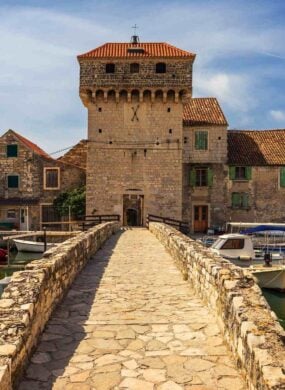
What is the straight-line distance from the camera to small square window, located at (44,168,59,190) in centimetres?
3606

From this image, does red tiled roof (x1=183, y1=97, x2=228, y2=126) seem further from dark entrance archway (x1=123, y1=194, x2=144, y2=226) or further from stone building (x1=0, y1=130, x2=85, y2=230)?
stone building (x1=0, y1=130, x2=85, y2=230)

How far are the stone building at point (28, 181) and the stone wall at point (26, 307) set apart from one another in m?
28.2

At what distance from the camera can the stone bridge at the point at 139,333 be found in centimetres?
412

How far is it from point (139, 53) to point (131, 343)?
91.2 feet

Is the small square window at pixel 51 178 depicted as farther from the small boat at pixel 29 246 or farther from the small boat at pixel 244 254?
the small boat at pixel 244 254

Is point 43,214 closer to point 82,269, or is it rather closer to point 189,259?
point 82,269

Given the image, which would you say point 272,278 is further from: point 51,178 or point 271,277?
point 51,178

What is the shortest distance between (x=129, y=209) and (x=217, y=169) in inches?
415

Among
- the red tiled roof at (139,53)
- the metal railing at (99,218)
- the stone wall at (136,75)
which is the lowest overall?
the metal railing at (99,218)

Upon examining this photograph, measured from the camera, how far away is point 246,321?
14.7 ft

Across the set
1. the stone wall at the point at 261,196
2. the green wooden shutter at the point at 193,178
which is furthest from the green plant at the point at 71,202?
the stone wall at the point at 261,196

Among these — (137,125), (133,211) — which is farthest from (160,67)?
(133,211)

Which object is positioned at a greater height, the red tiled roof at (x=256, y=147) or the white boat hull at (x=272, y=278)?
the red tiled roof at (x=256, y=147)

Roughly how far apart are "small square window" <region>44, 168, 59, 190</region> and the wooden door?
1155 centimetres
